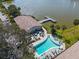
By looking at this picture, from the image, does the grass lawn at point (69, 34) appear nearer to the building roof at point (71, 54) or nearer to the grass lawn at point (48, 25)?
the grass lawn at point (48, 25)

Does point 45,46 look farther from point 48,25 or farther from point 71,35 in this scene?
point 48,25

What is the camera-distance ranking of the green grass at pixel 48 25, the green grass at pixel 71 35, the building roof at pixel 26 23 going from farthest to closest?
the green grass at pixel 48 25 → the building roof at pixel 26 23 → the green grass at pixel 71 35

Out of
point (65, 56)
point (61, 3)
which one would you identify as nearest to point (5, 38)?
point (65, 56)

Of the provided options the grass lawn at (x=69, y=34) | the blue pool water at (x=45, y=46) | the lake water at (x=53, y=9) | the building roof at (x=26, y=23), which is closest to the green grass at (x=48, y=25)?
the grass lawn at (x=69, y=34)

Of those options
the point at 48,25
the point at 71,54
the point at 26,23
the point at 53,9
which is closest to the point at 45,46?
the point at 71,54

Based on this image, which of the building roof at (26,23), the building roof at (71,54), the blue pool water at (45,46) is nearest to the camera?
the building roof at (71,54)
